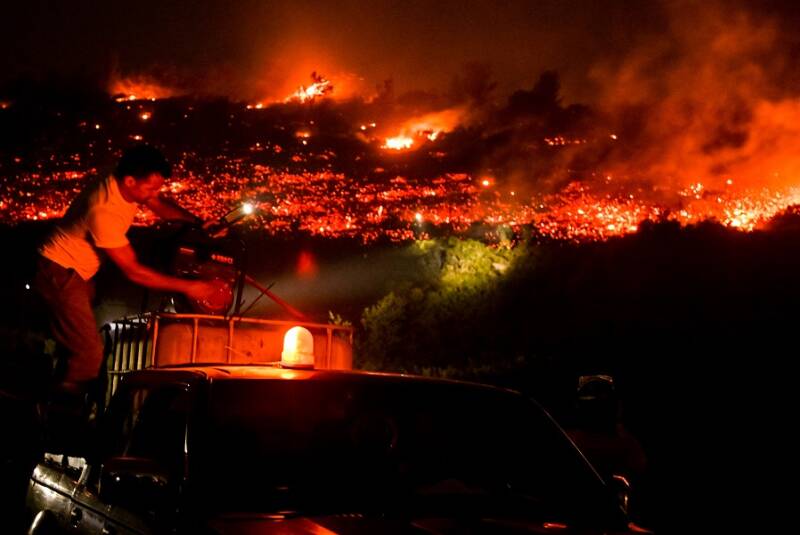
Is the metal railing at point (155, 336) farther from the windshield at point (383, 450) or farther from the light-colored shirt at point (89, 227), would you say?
the windshield at point (383, 450)

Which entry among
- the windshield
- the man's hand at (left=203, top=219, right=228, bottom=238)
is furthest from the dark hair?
the windshield

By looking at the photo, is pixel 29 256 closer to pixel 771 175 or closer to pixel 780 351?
pixel 780 351

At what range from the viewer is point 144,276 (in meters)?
6.32

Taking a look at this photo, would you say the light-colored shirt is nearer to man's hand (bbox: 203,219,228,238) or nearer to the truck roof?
man's hand (bbox: 203,219,228,238)

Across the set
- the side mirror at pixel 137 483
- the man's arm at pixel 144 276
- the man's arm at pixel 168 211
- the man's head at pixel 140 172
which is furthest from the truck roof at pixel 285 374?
the man's arm at pixel 168 211

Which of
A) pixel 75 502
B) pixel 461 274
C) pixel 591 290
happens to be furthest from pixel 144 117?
pixel 75 502

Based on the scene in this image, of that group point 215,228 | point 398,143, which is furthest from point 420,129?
point 215,228

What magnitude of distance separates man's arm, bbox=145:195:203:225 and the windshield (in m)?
3.20

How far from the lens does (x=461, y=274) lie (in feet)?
75.0

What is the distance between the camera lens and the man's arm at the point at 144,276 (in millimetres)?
6180

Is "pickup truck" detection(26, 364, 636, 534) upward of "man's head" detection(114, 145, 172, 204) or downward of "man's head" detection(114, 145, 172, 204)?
downward

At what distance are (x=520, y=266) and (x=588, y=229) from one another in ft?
11.3

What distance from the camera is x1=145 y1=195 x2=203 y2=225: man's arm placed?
691cm

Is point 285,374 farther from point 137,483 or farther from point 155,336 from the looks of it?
point 155,336
